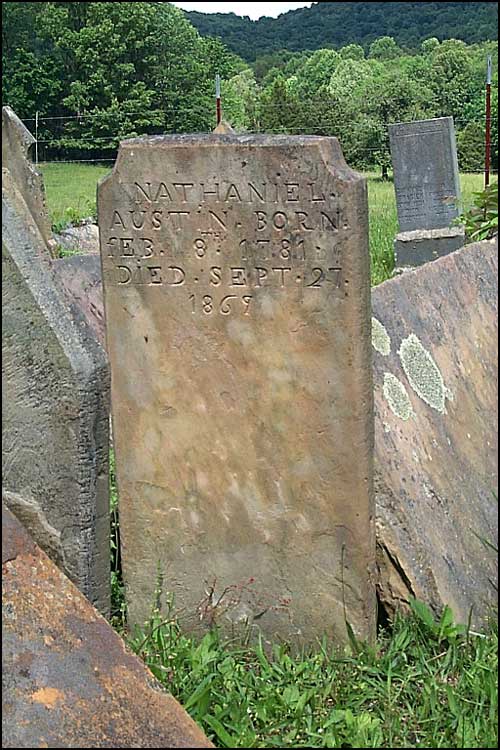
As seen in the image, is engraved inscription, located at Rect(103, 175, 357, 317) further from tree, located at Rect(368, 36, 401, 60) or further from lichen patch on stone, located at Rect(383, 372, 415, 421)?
tree, located at Rect(368, 36, 401, 60)

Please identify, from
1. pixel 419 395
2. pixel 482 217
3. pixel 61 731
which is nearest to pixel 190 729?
pixel 61 731

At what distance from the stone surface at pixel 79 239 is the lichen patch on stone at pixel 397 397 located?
6488mm

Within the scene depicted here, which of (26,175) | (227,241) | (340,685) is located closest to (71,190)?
(26,175)

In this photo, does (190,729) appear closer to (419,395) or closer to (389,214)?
(419,395)

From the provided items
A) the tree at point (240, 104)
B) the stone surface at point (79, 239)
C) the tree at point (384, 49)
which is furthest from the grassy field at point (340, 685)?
the tree at point (384, 49)

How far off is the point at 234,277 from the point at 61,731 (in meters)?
1.51

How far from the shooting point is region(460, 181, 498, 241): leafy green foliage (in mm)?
6965

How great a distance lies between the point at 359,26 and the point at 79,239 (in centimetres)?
2071

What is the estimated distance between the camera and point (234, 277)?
3066mm

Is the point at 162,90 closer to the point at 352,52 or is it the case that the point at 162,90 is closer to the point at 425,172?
the point at 425,172

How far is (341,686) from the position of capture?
3000 millimetres

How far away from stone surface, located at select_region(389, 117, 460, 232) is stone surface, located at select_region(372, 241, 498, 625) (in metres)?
5.65

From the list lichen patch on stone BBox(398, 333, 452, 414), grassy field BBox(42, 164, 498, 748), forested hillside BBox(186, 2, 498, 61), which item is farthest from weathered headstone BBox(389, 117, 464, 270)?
forested hillside BBox(186, 2, 498, 61)

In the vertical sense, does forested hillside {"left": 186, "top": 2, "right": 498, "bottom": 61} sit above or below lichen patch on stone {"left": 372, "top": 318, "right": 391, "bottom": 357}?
above
